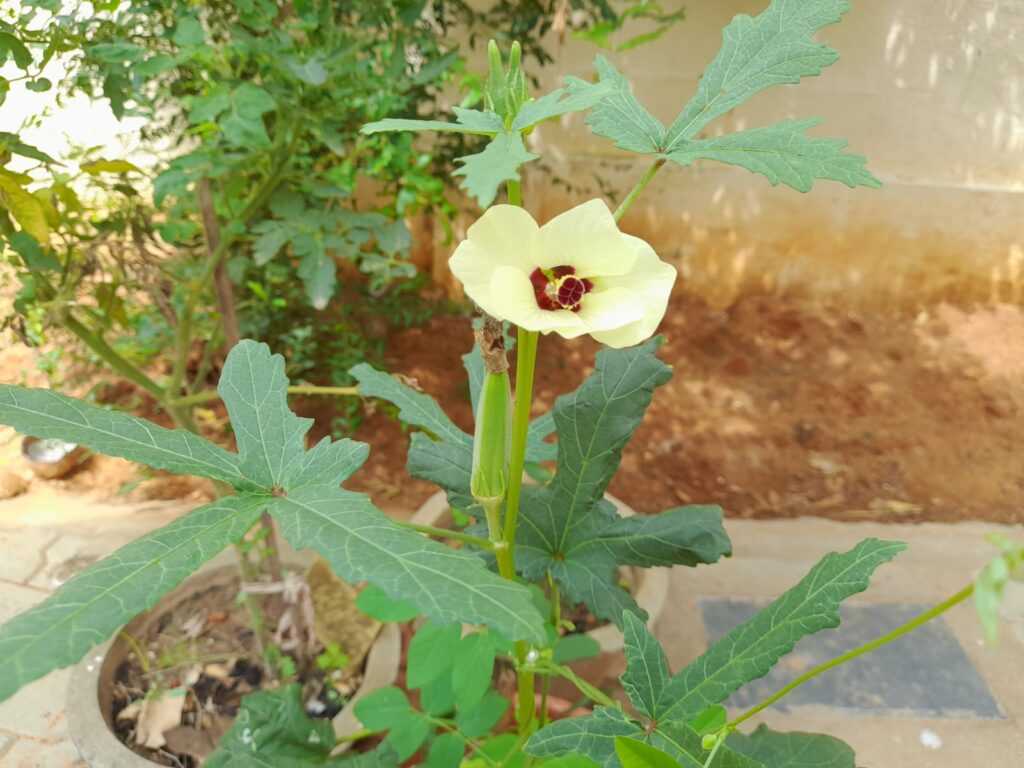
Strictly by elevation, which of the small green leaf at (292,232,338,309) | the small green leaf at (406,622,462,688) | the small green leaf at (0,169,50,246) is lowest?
the small green leaf at (406,622,462,688)

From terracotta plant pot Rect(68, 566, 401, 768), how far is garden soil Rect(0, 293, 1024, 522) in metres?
0.77

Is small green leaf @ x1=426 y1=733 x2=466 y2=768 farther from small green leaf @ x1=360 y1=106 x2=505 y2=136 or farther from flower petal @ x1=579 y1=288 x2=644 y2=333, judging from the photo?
small green leaf @ x1=360 y1=106 x2=505 y2=136

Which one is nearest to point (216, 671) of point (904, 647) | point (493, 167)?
point (493, 167)

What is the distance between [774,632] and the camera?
864 mm

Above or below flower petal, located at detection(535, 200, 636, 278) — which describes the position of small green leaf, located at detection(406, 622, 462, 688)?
below

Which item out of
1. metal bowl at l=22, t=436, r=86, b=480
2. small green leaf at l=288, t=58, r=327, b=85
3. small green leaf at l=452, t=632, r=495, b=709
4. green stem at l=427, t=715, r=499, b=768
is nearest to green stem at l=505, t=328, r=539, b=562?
small green leaf at l=452, t=632, r=495, b=709

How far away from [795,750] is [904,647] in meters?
1.35

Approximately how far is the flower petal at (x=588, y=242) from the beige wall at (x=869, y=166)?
2.72 meters

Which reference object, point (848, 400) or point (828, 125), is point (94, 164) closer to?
point (848, 400)

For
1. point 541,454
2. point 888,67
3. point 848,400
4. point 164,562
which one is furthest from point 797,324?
point 164,562

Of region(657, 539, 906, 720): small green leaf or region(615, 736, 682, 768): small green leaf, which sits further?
region(657, 539, 906, 720): small green leaf

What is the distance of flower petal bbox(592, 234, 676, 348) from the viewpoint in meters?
0.67

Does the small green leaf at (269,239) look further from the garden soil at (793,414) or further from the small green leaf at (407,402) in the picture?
the garden soil at (793,414)

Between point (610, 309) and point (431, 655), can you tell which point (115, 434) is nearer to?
point (610, 309)
